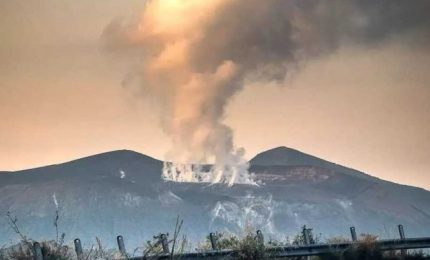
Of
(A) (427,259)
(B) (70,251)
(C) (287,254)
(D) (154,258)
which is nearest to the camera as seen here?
(D) (154,258)

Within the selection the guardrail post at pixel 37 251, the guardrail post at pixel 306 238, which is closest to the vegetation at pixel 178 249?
the guardrail post at pixel 306 238

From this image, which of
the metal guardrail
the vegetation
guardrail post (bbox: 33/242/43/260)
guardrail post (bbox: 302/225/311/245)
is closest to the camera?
the vegetation

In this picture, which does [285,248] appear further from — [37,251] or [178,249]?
[37,251]

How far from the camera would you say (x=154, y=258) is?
9.98m

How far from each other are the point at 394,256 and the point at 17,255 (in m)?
11.8

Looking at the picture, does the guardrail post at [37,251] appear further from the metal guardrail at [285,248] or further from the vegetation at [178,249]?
the vegetation at [178,249]

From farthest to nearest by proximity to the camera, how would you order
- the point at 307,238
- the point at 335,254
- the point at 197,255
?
the point at 307,238
the point at 335,254
the point at 197,255

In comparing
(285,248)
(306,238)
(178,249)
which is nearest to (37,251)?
(178,249)

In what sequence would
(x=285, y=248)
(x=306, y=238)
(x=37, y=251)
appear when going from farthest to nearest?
(x=306, y=238)
(x=285, y=248)
(x=37, y=251)

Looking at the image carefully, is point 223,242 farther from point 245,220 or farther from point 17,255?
point 17,255

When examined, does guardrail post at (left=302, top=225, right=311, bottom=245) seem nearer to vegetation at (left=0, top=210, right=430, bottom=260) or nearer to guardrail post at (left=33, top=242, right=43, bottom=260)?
vegetation at (left=0, top=210, right=430, bottom=260)

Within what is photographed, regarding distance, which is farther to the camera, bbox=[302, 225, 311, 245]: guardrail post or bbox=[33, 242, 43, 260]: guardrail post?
bbox=[302, 225, 311, 245]: guardrail post

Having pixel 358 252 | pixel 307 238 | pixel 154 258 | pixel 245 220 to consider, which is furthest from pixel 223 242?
pixel 154 258

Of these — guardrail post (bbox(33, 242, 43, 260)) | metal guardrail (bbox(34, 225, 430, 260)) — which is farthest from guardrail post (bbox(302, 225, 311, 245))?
guardrail post (bbox(33, 242, 43, 260))
